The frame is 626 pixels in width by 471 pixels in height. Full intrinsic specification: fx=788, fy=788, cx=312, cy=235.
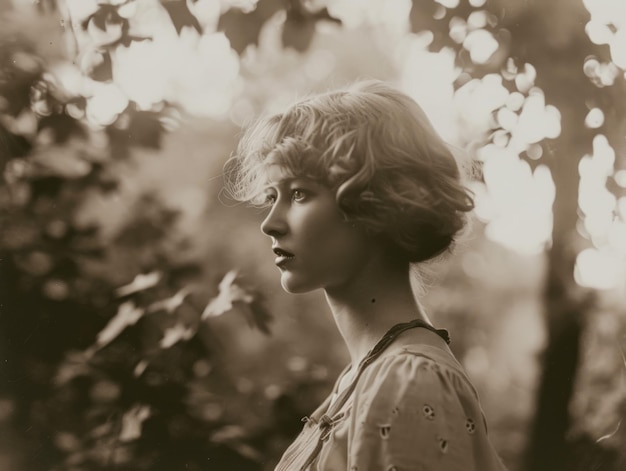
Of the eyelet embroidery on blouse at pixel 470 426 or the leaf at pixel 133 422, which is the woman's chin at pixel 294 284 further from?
the leaf at pixel 133 422

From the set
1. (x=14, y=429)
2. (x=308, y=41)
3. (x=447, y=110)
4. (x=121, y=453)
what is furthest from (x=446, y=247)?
(x=14, y=429)

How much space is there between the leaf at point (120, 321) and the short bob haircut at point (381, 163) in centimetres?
48

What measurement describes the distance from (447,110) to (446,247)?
42cm

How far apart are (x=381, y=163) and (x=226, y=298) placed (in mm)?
526

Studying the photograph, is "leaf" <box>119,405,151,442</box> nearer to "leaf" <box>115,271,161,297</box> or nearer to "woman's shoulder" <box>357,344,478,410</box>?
"leaf" <box>115,271,161,297</box>

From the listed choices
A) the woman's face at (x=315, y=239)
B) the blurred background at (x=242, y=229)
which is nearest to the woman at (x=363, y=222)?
the woman's face at (x=315, y=239)

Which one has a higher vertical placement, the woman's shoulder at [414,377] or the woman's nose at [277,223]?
the woman's nose at [277,223]

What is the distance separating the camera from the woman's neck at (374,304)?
889 millimetres

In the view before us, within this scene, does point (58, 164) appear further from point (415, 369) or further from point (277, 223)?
point (415, 369)

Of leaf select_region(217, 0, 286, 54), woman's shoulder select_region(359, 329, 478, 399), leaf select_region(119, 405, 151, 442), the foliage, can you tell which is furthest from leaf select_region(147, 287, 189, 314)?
woman's shoulder select_region(359, 329, 478, 399)

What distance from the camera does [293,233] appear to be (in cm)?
90

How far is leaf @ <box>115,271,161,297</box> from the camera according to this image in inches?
51.0

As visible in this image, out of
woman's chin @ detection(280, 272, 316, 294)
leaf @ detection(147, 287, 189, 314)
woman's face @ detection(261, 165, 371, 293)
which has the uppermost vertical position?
woman's face @ detection(261, 165, 371, 293)

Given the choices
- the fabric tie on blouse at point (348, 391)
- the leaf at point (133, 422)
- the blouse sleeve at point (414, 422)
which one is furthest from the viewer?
the leaf at point (133, 422)
